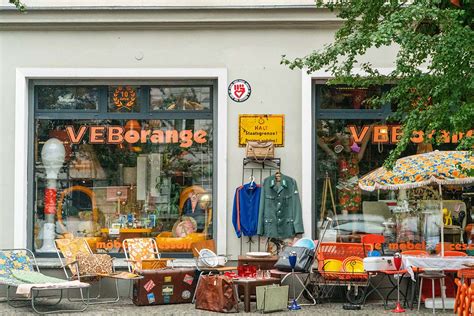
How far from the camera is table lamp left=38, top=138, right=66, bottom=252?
1459cm

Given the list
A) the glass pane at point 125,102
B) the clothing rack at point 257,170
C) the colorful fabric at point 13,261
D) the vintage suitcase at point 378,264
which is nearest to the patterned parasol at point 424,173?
the vintage suitcase at point 378,264

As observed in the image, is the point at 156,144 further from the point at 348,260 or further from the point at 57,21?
the point at 348,260

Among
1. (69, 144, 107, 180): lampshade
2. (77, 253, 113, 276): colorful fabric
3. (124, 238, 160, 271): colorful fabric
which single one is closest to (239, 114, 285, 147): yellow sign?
(124, 238, 160, 271): colorful fabric

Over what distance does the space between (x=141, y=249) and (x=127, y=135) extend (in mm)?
1852

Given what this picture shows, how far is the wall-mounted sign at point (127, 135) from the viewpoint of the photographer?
47.8ft

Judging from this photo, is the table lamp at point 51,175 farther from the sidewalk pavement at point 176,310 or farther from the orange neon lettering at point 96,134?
the sidewalk pavement at point 176,310

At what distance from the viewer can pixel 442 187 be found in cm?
1434

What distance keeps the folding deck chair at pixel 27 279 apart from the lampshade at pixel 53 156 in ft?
4.50

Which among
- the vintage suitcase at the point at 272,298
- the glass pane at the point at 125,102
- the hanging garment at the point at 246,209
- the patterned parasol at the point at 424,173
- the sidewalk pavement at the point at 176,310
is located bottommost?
the sidewalk pavement at the point at 176,310

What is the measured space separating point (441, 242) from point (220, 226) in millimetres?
3322

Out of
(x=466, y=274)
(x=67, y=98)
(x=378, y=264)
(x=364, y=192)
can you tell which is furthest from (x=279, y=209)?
(x=67, y=98)

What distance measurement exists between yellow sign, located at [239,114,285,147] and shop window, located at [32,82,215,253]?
0.66 meters

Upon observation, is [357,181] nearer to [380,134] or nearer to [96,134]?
[380,134]

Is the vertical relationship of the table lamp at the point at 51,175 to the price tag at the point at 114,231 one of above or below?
above
